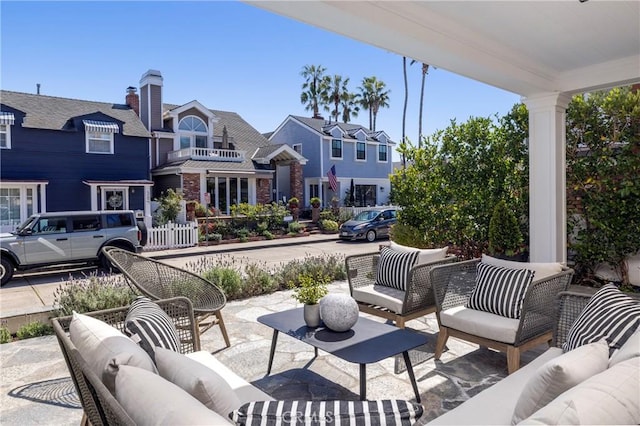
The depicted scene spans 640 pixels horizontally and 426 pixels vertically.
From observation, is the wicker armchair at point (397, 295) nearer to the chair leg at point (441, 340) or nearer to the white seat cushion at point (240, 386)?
the chair leg at point (441, 340)

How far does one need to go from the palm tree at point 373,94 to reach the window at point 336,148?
10.1 meters

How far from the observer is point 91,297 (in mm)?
4918

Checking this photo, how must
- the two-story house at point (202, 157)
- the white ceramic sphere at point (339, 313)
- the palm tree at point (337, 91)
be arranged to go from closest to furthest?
1. the white ceramic sphere at point (339, 313)
2. the two-story house at point (202, 157)
3. the palm tree at point (337, 91)

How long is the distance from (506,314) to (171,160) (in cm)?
1840

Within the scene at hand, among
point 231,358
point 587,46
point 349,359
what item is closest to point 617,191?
point 587,46

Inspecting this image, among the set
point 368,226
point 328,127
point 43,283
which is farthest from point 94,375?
point 328,127

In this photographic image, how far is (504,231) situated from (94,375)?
6.46 meters

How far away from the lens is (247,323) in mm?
4754

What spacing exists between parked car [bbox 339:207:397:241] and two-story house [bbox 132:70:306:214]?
6.03 metres

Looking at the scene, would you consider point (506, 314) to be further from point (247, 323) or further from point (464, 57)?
point (247, 323)

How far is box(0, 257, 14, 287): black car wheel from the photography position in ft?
28.1

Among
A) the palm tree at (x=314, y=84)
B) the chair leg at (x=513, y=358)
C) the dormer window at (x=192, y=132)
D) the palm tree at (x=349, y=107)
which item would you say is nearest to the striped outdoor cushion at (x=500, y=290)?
the chair leg at (x=513, y=358)

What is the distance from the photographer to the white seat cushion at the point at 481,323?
3.14 metres

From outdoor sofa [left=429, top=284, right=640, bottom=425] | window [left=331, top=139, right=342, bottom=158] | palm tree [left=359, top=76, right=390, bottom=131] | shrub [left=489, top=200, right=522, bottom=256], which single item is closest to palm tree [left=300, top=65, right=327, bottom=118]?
palm tree [left=359, top=76, right=390, bottom=131]
